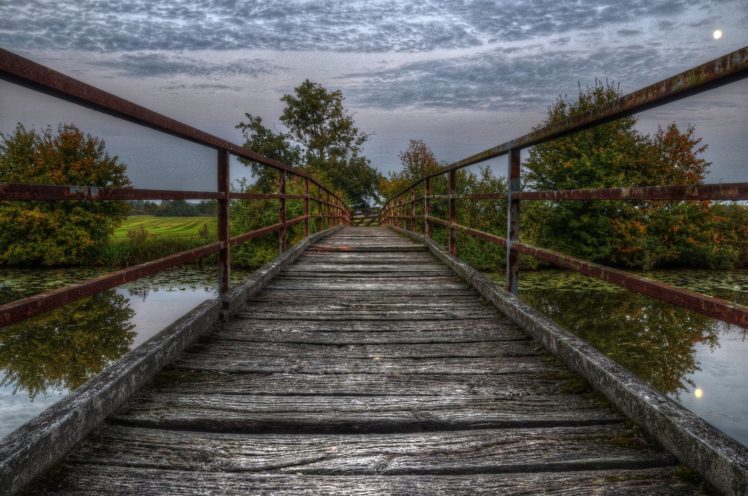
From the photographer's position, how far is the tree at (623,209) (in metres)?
21.1

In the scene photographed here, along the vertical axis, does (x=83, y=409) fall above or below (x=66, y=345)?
above

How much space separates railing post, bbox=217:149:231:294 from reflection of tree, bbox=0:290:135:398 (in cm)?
862

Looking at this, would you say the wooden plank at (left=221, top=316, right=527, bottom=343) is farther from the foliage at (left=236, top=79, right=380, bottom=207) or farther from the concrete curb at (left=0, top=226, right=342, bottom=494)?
the foliage at (left=236, top=79, right=380, bottom=207)

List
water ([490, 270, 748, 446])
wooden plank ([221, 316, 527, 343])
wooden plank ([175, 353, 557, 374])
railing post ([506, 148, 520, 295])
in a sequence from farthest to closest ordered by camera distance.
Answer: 1. water ([490, 270, 748, 446])
2. railing post ([506, 148, 520, 295])
3. wooden plank ([221, 316, 527, 343])
4. wooden plank ([175, 353, 557, 374])

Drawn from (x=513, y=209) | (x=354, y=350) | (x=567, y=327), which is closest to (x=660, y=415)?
(x=354, y=350)

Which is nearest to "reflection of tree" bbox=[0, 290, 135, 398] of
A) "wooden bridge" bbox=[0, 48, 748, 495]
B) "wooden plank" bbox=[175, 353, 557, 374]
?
"wooden plank" bbox=[175, 353, 557, 374]

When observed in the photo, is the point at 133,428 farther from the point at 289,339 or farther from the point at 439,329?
the point at 439,329

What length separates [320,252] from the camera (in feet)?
21.0

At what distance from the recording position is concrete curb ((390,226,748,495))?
1.19m

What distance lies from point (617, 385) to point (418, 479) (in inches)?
34.2

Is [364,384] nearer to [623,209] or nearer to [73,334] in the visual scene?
[73,334]

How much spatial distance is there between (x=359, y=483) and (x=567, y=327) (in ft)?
39.8

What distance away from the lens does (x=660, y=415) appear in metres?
1.44

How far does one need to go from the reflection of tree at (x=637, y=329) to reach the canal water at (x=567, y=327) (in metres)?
0.03
